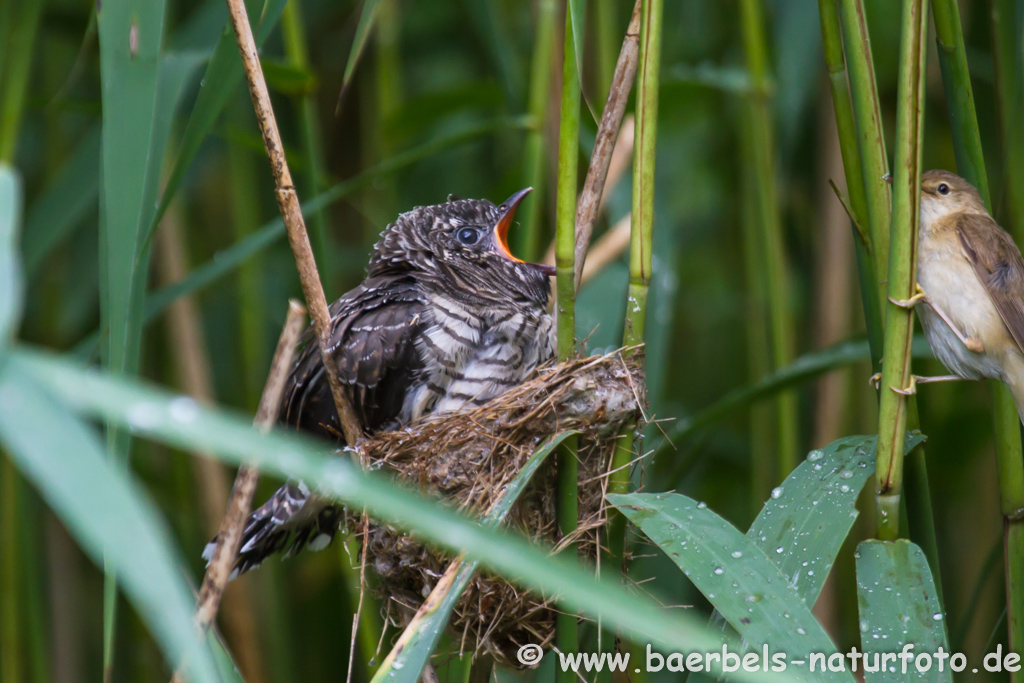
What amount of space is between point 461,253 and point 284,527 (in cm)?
79

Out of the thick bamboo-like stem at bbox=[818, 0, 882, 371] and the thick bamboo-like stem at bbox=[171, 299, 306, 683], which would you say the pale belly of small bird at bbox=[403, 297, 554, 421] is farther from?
the thick bamboo-like stem at bbox=[818, 0, 882, 371]

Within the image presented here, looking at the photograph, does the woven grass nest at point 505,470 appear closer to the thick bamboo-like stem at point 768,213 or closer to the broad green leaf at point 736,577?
the broad green leaf at point 736,577

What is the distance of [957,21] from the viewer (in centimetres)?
117

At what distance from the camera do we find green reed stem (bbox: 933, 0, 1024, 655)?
117 cm

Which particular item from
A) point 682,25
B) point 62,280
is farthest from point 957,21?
point 62,280

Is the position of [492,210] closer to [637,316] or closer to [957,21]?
[637,316]

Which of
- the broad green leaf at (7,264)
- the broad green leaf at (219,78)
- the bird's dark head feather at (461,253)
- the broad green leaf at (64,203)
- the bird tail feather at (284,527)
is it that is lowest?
the bird tail feather at (284,527)

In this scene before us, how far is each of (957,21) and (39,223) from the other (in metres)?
1.91

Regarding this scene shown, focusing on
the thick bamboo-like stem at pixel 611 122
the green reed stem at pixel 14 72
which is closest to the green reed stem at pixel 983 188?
the thick bamboo-like stem at pixel 611 122

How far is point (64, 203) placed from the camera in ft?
6.45

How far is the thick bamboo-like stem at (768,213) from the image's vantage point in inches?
75.3

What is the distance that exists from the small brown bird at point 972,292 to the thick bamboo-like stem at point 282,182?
3.24 ft

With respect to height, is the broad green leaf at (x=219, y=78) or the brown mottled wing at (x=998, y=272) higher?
the broad green leaf at (x=219, y=78)

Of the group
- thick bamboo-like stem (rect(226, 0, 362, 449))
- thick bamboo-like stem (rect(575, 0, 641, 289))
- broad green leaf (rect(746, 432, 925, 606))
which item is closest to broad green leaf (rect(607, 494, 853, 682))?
broad green leaf (rect(746, 432, 925, 606))
